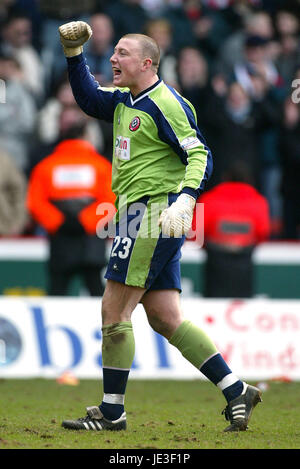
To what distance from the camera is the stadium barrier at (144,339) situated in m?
10.6

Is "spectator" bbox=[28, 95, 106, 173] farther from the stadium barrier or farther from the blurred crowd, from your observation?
the stadium barrier

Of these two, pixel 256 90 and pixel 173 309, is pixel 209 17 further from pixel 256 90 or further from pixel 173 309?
pixel 173 309

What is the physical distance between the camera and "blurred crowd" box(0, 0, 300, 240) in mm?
12961

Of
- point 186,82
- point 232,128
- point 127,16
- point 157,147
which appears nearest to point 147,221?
point 157,147

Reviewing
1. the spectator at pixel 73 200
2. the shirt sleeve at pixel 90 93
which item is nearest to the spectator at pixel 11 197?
the spectator at pixel 73 200

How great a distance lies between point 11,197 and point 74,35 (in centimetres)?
613

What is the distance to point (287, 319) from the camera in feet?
35.9

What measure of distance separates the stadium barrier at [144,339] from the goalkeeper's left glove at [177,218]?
178 inches

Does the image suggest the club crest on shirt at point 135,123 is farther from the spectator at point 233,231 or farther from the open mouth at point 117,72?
the spectator at point 233,231

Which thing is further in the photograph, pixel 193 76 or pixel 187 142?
pixel 193 76

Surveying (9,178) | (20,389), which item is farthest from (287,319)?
(9,178)

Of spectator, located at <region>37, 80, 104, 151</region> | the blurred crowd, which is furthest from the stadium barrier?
spectator, located at <region>37, 80, 104, 151</region>

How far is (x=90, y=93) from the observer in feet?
22.1

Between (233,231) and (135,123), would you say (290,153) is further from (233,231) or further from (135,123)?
(135,123)
